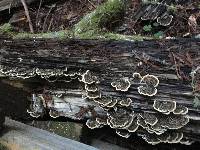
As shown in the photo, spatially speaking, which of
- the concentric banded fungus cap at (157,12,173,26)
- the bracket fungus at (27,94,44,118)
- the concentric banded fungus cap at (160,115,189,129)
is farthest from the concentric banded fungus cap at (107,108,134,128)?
the concentric banded fungus cap at (157,12,173,26)

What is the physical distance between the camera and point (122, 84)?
377cm

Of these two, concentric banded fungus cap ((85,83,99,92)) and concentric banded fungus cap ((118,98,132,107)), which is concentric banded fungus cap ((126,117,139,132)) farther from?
concentric banded fungus cap ((85,83,99,92))

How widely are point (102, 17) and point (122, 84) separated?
6.41ft

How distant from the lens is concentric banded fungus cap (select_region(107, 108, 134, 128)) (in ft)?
12.2

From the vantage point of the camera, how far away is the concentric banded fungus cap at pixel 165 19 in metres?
4.80

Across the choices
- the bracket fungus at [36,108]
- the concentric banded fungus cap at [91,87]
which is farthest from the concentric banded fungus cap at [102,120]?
the bracket fungus at [36,108]

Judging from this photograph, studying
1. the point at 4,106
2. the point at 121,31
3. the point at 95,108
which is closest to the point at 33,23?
the point at 121,31

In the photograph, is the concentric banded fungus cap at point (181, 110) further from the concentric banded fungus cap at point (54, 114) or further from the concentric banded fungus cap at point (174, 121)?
the concentric banded fungus cap at point (54, 114)

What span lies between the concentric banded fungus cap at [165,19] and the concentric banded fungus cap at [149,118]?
160 centimetres

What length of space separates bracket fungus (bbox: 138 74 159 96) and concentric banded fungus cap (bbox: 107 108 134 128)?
0.93 ft

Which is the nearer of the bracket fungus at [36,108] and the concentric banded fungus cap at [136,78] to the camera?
the concentric banded fungus cap at [136,78]

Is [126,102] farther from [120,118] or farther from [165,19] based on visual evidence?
[165,19]

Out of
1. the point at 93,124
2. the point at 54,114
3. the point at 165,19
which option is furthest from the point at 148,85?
the point at 165,19

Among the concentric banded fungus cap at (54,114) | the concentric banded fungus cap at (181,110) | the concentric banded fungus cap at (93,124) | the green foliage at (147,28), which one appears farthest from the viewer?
the green foliage at (147,28)
